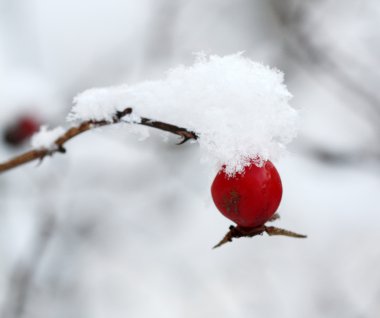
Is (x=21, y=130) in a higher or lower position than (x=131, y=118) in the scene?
higher

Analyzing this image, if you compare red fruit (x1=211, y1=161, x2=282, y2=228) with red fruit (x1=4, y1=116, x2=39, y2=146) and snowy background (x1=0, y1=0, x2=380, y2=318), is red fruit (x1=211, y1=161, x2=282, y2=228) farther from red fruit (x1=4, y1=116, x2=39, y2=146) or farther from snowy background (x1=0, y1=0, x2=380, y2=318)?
red fruit (x1=4, y1=116, x2=39, y2=146)

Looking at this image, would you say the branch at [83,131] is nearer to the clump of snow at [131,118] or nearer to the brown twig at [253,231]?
the clump of snow at [131,118]

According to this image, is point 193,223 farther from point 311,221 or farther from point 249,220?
point 249,220

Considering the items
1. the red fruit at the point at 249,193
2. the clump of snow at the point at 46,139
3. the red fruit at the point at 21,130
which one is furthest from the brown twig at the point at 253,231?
the red fruit at the point at 21,130

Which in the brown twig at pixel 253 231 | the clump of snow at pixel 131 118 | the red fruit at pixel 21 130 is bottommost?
the brown twig at pixel 253 231

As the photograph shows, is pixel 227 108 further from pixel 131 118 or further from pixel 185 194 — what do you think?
pixel 185 194

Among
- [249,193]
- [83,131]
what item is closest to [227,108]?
[249,193]

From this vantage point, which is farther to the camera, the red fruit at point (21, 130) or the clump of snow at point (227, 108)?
the red fruit at point (21, 130)
